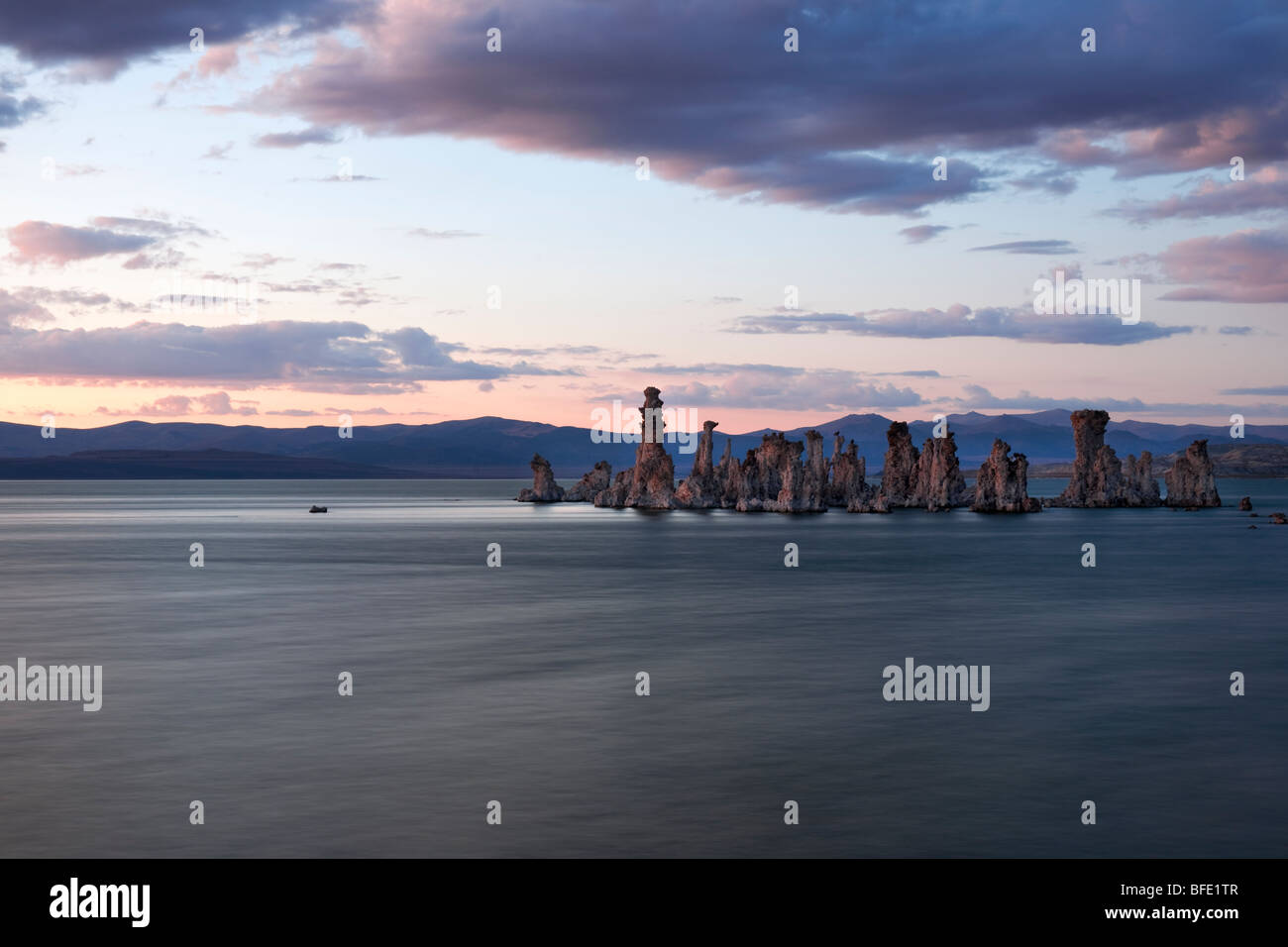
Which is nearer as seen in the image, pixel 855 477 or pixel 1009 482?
pixel 1009 482

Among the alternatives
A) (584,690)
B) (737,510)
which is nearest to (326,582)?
(584,690)

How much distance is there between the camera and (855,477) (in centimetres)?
18900

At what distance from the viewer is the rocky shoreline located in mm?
177125

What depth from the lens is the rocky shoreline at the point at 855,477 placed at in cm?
17712

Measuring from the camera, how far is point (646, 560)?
8869 centimetres

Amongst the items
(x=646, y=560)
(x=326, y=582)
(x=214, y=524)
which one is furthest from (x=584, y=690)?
(x=214, y=524)
